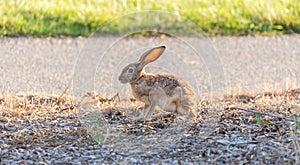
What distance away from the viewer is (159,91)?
5410mm

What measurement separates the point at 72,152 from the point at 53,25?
15.0ft

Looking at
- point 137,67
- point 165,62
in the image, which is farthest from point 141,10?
point 137,67

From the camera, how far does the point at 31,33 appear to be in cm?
918

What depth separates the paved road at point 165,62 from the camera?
20.1ft

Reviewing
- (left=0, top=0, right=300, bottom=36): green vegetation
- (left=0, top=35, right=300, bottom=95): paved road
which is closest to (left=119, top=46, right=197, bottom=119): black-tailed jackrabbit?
(left=0, top=35, right=300, bottom=95): paved road

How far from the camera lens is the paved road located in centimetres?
612

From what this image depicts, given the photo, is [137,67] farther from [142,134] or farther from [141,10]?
[141,10]

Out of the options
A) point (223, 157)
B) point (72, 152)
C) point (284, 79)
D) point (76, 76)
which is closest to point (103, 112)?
point (76, 76)

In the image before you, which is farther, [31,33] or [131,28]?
[31,33]

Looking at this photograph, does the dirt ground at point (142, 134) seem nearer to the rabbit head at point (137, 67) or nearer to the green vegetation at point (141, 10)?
the rabbit head at point (137, 67)

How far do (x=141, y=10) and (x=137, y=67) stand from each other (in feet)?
13.6

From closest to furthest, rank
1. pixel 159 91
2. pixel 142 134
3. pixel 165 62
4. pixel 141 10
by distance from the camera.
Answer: pixel 142 134
pixel 159 91
pixel 165 62
pixel 141 10

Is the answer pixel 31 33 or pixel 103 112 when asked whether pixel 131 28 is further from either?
pixel 31 33

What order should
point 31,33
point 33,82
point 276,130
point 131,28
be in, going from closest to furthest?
point 276,130
point 131,28
point 33,82
point 31,33
